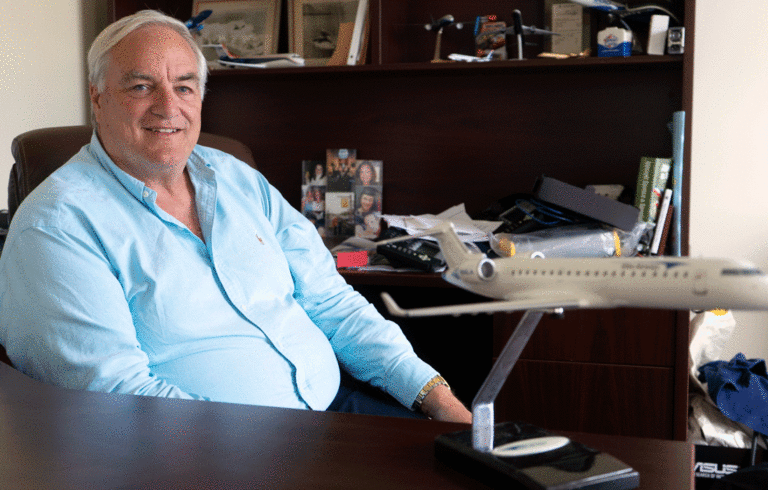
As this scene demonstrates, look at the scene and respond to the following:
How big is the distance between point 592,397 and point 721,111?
3.79 feet

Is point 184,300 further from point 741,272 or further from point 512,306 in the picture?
point 741,272

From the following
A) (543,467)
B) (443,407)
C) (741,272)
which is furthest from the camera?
(443,407)

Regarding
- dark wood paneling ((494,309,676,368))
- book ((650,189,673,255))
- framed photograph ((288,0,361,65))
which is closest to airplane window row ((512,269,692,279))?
dark wood paneling ((494,309,676,368))

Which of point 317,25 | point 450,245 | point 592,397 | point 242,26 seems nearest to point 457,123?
point 317,25

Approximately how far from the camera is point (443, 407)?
1218mm

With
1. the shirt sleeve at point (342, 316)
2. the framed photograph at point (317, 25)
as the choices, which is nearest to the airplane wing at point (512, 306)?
the shirt sleeve at point (342, 316)

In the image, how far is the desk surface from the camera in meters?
0.60

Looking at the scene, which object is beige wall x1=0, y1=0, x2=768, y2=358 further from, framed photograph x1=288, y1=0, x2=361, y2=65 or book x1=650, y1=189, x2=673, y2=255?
framed photograph x1=288, y1=0, x2=361, y2=65

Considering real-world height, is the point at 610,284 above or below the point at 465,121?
below

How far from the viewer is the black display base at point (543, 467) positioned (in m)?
0.58

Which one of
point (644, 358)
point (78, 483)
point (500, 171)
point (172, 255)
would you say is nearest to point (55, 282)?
point (172, 255)

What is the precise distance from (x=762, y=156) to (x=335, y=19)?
4.94 feet

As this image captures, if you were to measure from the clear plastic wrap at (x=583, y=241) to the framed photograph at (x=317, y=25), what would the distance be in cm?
95

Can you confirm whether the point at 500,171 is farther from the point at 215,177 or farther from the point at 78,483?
the point at 78,483
